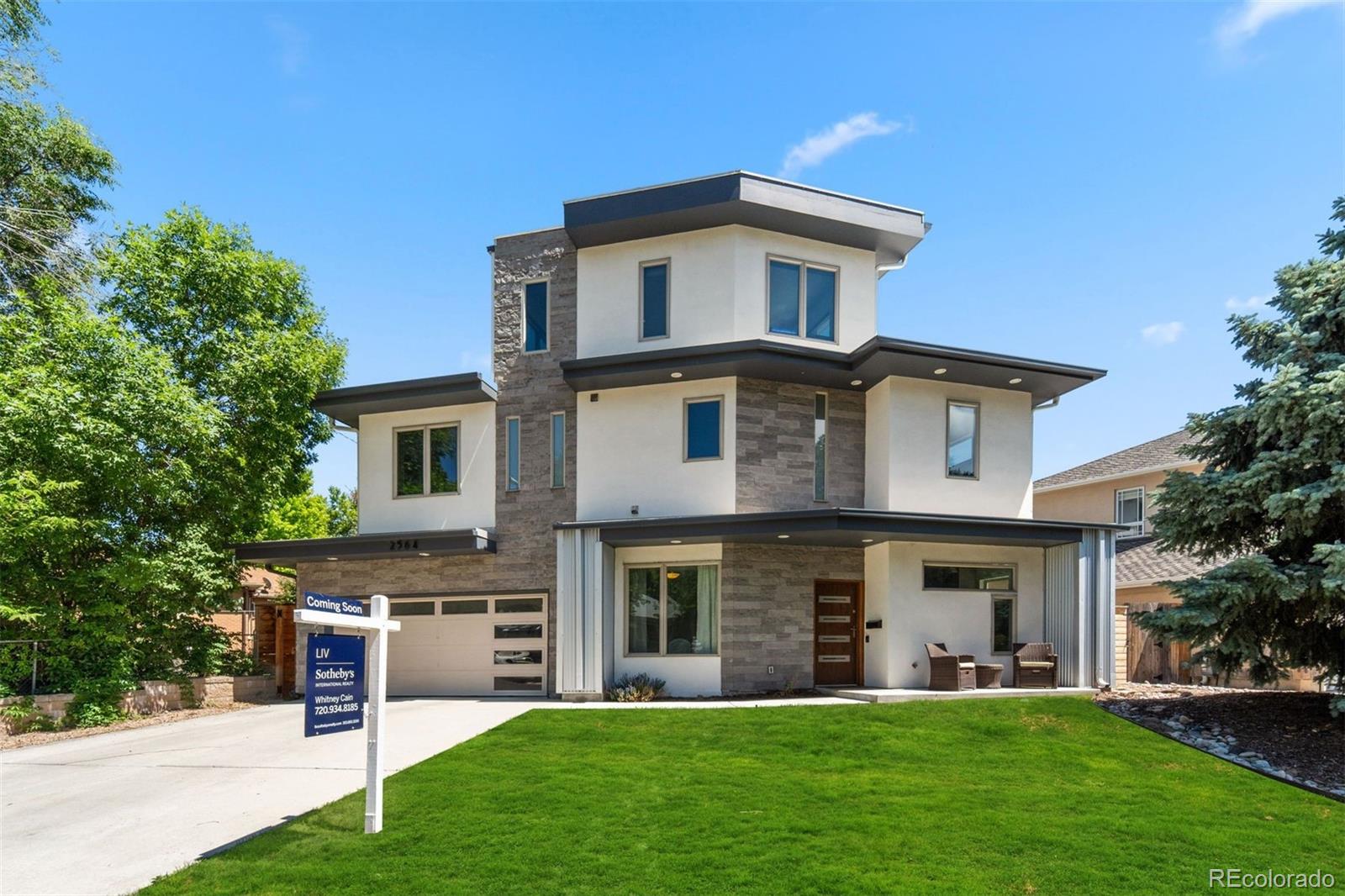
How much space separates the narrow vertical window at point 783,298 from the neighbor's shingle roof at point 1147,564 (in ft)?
34.8

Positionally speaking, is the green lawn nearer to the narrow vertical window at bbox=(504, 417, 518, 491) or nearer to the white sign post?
the white sign post

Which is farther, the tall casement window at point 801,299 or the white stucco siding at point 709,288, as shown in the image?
the tall casement window at point 801,299

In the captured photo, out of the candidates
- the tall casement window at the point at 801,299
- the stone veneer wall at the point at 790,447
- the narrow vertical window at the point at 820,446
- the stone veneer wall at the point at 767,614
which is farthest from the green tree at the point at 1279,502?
the tall casement window at the point at 801,299

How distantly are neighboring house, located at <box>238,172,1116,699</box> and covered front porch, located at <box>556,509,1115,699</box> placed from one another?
4 centimetres

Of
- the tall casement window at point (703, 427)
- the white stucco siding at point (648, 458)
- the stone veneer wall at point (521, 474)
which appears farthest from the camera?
the stone veneer wall at point (521, 474)

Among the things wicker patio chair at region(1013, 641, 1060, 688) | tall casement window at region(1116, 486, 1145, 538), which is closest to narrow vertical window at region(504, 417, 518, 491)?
wicker patio chair at region(1013, 641, 1060, 688)

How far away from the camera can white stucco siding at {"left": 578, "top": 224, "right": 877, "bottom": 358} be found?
16.3 m

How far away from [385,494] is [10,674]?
691cm

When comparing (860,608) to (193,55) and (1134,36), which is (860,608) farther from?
(193,55)

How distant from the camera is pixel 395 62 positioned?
13352 mm

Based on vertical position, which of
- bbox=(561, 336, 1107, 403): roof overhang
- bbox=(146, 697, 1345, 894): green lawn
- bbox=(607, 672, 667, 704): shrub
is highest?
bbox=(561, 336, 1107, 403): roof overhang

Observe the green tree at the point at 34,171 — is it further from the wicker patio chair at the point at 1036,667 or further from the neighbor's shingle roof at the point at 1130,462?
the neighbor's shingle roof at the point at 1130,462

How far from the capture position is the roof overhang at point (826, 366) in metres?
15.2

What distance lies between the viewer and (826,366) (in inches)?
620
